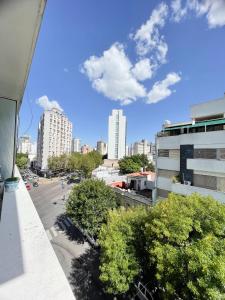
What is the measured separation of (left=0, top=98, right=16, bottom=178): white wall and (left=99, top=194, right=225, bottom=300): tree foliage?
13.6ft

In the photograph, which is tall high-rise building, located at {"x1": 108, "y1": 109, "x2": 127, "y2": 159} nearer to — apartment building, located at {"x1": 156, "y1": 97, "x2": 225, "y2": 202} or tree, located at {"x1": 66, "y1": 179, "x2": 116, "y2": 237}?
apartment building, located at {"x1": 156, "y1": 97, "x2": 225, "y2": 202}

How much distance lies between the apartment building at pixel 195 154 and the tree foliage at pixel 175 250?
4.75 metres

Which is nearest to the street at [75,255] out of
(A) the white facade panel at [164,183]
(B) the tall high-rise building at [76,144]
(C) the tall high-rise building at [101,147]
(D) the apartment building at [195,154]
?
(A) the white facade panel at [164,183]

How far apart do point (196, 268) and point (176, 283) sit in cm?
92

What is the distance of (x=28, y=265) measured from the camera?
1.25m

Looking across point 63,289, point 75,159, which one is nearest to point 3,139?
point 63,289

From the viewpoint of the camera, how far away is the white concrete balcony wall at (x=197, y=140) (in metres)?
10.1

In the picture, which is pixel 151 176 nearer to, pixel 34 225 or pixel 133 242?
pixel 133 242

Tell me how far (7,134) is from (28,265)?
13.0 ft

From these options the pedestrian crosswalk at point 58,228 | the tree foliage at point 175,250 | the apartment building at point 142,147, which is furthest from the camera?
the apartment building at point 142,147

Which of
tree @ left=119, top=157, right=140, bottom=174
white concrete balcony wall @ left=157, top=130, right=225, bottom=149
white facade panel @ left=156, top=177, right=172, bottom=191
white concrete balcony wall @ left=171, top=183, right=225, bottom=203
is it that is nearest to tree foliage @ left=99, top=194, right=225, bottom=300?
white concrete balcony wall @ left=171, top=183, right=225, bottom=203

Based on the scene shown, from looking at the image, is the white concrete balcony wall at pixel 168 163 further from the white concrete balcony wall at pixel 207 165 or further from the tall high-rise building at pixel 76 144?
the tall high-rise building at pixel 76 144

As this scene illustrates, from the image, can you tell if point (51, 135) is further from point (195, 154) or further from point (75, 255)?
point (195, 154)

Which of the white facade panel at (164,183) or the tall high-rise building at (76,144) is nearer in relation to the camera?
the white facade panel at (164,183)
